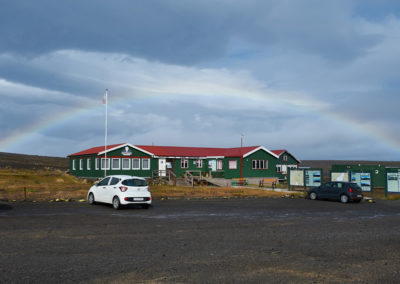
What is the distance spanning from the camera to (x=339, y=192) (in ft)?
90.9

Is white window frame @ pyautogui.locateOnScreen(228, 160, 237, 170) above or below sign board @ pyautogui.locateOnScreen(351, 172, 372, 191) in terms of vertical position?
above

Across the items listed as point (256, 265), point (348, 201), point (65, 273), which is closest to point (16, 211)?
point (65, 273)

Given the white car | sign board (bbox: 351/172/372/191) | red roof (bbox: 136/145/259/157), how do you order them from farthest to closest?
red roof (bbox: 136/145/259/157)
sign board (bbox: 351/172/372/191)
the white car

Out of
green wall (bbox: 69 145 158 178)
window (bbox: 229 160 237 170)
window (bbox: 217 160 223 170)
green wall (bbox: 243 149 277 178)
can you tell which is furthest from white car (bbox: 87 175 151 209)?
window (bbox: 217 160 223 170)

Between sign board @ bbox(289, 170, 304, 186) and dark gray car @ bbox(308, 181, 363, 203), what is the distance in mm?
6822

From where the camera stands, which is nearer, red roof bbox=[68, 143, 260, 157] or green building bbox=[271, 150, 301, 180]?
red roof bbox=[68, 143, 260, 157]

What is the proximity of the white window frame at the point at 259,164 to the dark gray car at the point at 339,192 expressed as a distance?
22.3 meters

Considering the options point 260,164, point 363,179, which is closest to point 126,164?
point 260,164

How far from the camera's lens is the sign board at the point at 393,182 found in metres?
30.4

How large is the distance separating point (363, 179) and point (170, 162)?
27.1 metres

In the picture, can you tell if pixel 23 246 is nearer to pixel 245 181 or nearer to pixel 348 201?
pixel 348 201

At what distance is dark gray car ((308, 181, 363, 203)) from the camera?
27.0 metres

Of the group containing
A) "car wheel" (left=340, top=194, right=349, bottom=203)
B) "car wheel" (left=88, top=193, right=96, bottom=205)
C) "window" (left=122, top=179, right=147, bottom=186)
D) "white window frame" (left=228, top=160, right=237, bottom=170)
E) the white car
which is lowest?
"car wheel" (left=340, top=194, right=349, bottom=203)

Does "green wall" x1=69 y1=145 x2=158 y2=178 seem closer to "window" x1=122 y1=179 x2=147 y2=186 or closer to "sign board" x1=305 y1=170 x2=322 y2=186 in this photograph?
"sign board" x1=305 y1=170 x2=322 y2=186
